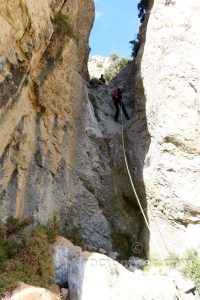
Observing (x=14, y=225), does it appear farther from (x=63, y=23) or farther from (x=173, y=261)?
(x=63, y=23)

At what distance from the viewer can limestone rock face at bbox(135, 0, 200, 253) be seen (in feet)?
42.7

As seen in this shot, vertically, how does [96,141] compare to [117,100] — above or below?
below

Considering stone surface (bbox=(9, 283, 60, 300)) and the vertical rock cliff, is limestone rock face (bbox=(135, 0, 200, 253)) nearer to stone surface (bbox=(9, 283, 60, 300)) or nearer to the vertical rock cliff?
the vertical rock cliff

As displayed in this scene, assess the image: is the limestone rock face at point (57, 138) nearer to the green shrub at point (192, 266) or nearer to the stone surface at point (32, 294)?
the green shrub at point (192, 266)

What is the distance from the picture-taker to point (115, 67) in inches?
1196

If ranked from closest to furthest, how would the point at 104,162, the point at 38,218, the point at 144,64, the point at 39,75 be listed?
1. the point at 38,218
2. the point at 39,75
3. the point at 104,162
4. the point at 144,64

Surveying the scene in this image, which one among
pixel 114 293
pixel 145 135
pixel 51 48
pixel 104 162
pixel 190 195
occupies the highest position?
pixel 51 48

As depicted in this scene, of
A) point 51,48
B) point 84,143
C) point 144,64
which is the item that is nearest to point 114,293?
point 84,143

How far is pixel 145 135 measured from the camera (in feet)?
50.6

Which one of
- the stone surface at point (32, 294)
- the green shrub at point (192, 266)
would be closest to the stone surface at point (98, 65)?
the green shrub at point (192, 266)

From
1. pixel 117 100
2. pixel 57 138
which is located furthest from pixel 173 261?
pixel 117 100

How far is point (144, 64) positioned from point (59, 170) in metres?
6.24

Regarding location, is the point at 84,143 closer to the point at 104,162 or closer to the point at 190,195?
the point at 104,162

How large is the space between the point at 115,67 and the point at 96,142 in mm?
15576
